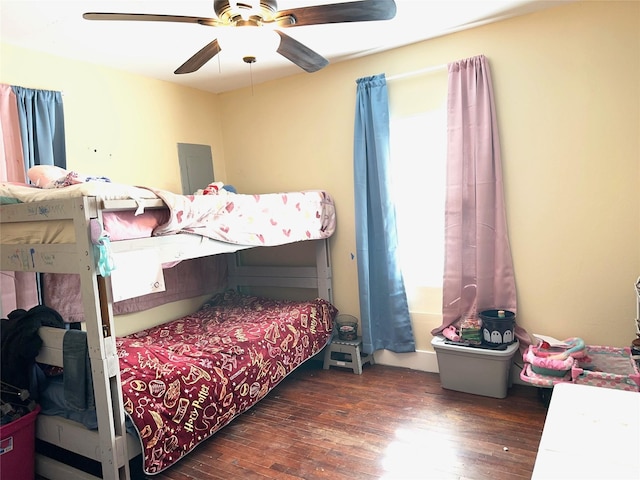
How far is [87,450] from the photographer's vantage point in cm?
186

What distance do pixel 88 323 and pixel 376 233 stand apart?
205cm

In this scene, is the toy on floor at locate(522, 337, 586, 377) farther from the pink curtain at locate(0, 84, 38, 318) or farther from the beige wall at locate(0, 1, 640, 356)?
the pink curtain at locate(0, 84, 38, 318)

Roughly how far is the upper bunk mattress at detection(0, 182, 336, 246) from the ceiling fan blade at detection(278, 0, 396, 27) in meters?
0.96

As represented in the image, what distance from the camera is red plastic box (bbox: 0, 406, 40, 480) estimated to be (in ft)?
6.03

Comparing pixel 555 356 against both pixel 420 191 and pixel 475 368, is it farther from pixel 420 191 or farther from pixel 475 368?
pixel 420 191

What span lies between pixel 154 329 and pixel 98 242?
1560 mm

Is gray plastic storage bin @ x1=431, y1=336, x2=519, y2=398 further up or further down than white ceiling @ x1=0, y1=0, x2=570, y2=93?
further down

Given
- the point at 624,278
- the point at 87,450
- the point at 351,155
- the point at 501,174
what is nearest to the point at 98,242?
the point at 87,450

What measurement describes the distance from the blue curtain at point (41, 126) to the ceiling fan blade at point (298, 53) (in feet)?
5.34

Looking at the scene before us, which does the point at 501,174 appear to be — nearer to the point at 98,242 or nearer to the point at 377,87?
the point at 377,87

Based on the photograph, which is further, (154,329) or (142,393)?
(154,329)

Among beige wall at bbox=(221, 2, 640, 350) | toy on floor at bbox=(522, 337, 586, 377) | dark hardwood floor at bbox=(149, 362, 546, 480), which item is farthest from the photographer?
beige wall at bbox=(221, 2, 640, 350)

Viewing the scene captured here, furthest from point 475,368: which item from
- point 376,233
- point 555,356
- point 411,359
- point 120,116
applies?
point 120,116

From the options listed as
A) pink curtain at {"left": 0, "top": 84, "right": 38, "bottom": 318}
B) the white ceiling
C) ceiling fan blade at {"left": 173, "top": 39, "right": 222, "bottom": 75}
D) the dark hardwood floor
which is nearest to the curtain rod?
the white ceiling
